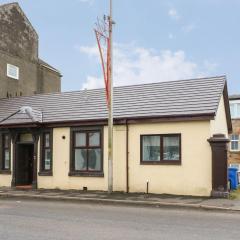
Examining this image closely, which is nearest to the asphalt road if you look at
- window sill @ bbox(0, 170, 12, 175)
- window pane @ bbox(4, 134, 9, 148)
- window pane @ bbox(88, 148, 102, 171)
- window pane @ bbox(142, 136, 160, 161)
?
window pane @ bbox(142, 136, 160, 161)

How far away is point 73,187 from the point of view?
21391mm

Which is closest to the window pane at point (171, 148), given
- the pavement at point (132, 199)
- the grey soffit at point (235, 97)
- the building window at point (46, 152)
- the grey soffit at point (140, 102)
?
the grey soffit at point (140, 102)

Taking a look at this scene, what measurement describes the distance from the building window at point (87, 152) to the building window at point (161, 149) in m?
2.22

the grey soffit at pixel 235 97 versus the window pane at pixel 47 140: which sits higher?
the grey soffit at pixel 235 97

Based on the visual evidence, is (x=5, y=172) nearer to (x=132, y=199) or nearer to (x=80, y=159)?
(x=80, y=159)

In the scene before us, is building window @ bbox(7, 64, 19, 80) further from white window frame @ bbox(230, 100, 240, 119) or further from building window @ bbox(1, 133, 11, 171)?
white window frame @ bbox(230, 100, 240, 119)

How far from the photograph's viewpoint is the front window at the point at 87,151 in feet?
69.2

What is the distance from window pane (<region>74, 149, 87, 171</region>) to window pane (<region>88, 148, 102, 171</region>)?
0.25 metres

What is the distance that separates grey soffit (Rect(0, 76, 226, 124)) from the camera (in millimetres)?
19078

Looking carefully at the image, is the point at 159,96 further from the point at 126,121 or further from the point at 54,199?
the point at 54,199

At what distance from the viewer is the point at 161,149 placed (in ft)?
63.5

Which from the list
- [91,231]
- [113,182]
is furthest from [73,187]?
[91,231]

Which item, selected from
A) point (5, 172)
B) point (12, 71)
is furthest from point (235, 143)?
point (5, 172)

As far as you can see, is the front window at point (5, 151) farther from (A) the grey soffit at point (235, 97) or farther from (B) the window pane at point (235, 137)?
(B) the window pane at point (235, 137)
